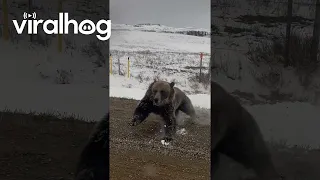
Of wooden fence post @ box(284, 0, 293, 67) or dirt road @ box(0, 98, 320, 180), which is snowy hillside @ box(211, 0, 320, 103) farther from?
dirt road @ box(0, 98, 320, 180)

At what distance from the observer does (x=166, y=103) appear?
11.1 feet

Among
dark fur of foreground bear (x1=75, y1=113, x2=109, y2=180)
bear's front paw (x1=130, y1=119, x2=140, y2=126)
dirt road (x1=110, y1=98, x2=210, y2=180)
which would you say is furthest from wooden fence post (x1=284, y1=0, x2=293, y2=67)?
dark fur of foreground bear (x1=75, y1=113, x2=109, y2=180)

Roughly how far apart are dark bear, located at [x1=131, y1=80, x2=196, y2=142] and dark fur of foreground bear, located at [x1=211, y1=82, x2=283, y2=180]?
0.55ft

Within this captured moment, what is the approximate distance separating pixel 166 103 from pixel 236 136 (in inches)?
19.2

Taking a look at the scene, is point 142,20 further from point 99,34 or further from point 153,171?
point 153,171

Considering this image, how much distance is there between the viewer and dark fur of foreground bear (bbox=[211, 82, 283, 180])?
3439mm

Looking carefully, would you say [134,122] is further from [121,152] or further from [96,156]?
[96,156]

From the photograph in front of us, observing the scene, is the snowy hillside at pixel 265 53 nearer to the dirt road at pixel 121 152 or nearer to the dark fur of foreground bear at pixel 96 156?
the dirt road at pixel 121 152

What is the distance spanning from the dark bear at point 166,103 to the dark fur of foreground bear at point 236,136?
0.55ft

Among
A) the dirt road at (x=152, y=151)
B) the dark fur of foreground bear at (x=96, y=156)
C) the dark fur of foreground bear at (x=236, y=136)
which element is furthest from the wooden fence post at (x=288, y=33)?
the dark fur of foreground bear at (x=96, y=156)

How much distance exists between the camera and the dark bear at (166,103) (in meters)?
3.39

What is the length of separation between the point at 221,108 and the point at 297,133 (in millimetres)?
488

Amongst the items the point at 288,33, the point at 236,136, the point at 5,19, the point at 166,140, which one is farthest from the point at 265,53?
the point at 5,19

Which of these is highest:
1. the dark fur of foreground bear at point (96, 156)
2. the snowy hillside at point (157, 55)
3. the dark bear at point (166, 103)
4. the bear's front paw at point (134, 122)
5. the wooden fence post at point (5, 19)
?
the wooden fence post at point (5, 19)
